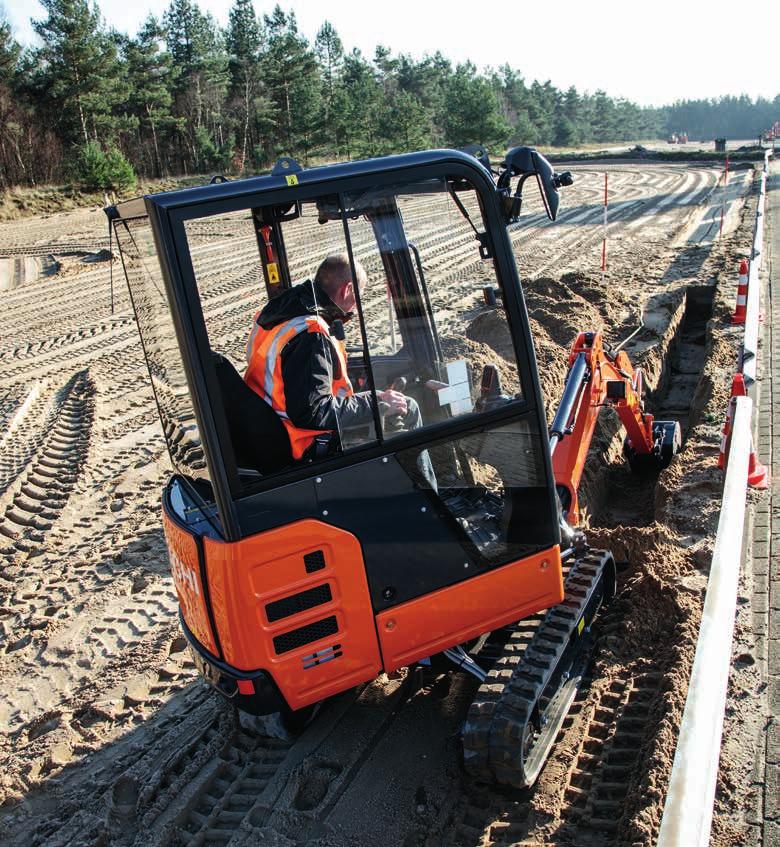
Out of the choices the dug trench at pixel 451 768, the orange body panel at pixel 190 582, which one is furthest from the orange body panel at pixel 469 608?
the orange body panel at pixel 190 582

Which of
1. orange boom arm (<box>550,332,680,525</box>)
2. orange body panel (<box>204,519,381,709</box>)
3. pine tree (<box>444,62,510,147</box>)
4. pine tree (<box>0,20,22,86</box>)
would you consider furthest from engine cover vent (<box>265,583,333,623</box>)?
pine tree (<box>444,62,510,147</box>)

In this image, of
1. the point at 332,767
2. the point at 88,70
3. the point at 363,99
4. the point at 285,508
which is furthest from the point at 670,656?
the point at 363,99

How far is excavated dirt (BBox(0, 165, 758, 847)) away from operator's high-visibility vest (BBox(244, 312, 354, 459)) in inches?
10.8

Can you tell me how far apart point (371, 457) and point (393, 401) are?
269 mm

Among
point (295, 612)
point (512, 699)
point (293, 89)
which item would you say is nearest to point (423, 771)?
point (512, 699)

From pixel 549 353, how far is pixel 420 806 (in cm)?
690

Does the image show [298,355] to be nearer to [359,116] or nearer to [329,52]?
[359,116]

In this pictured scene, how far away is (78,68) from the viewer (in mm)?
34312

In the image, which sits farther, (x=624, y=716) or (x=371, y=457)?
(x=624, y=716)

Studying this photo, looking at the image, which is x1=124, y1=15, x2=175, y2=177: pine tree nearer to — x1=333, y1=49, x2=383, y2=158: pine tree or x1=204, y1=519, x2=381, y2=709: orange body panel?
x1=333, y1=49, x2=383, y2=158: pine tree

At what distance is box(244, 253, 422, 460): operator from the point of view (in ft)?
11.1

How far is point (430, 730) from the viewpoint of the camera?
408 cm

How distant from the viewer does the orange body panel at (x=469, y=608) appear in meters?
3.62

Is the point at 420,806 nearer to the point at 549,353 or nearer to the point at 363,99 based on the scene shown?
the point at 549,353
